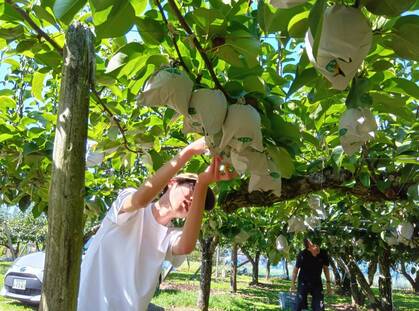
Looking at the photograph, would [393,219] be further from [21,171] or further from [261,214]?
[21,171]

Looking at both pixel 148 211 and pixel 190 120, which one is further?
pixel 148 211

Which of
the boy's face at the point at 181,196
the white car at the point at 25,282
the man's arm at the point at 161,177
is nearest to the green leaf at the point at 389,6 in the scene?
the man's arm at the point at 161,177

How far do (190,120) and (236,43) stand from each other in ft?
0.63

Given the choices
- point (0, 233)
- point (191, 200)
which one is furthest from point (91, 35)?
point (0, 233)

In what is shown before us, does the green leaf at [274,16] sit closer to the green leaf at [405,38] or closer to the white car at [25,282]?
the green leaf at [405,38]

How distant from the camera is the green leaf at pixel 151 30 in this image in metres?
0.97

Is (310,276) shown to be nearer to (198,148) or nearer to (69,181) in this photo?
(198,148)

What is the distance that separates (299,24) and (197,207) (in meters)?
0.83

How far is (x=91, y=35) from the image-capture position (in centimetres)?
99

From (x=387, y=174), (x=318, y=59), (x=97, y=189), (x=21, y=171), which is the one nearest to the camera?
(x=318, y=59)

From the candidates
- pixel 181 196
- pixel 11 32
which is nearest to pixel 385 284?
pixel 181 196

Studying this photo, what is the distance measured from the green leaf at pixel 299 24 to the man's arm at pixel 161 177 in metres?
0.53

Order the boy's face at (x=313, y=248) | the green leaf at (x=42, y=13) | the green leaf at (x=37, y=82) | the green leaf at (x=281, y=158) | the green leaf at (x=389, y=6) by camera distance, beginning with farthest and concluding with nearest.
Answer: the boy's face at (x=313, y=248) < the green leaf at (x=37, y=82) < the green leaf at (x=281, y=158) < the green leaf at (x=42, y=13) < the green leaf at (x=389, y=6)

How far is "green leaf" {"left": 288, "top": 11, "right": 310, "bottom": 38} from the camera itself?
797 millimetres
